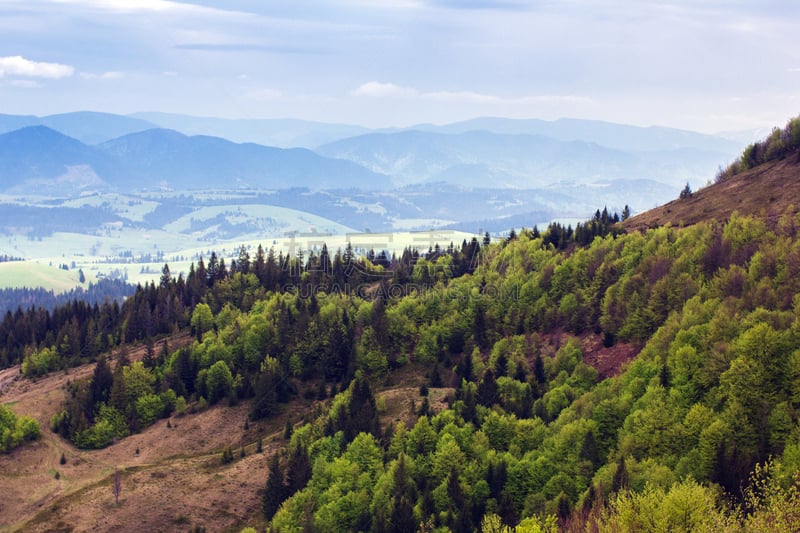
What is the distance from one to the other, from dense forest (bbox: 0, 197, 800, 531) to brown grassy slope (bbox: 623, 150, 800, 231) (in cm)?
799

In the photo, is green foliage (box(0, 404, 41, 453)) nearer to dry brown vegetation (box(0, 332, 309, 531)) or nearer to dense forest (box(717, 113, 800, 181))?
dry brown vegetation (box(0, 332, 309, 531))

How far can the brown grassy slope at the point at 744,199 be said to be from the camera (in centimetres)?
15388

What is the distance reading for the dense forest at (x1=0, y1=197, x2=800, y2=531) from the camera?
288ft

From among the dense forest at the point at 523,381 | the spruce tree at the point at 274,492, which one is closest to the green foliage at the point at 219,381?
the dense forest at the point at 523,381

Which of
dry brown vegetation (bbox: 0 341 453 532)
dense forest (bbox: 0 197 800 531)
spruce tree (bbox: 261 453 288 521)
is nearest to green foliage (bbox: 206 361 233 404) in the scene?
dense forest (bbox: 0 197 800 531)

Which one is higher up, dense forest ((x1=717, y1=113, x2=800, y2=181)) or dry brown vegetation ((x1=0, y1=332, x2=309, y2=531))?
dense forest ((x1=717, y1=113, x2=800, y2=181))

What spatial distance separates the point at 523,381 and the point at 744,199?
224 ft

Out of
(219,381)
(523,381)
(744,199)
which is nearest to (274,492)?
(523,381)

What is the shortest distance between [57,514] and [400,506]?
56.5 m

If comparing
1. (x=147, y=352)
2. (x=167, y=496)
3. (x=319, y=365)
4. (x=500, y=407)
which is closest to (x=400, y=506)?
(x=500, y=407)

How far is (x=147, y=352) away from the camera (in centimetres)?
17438

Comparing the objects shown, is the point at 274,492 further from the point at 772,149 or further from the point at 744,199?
the point at 772,149

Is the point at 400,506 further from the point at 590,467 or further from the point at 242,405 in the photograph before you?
the point at 242,405

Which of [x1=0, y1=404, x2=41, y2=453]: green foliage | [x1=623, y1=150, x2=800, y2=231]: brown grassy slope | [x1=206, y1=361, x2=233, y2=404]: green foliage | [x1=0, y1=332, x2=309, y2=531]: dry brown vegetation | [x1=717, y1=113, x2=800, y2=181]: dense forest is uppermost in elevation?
[x1=717, y1=113, x2=800, y2=181]: dense forest
